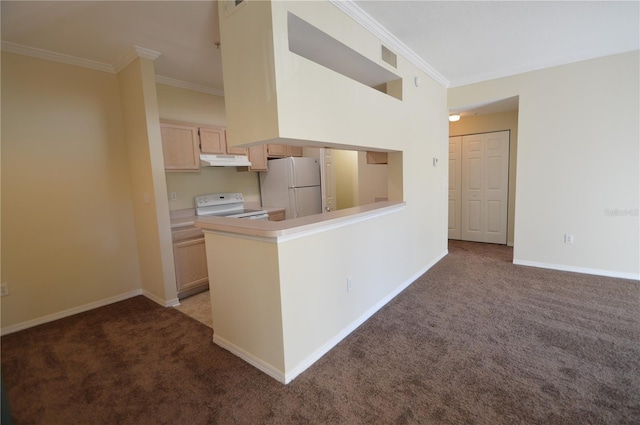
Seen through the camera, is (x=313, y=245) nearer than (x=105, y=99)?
Yes

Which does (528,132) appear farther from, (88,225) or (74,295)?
(74,295)

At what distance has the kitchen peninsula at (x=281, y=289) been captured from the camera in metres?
1.86

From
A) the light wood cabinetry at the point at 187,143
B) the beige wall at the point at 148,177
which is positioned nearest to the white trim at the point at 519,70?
the light wood cabinetry at the point at 187,143

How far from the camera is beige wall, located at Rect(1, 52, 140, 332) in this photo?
2641 mm

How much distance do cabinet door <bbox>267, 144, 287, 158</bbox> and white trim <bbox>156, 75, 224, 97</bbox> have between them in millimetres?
1025

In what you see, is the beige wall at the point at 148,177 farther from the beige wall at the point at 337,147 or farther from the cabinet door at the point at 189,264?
the beige wall at the point at 337,147

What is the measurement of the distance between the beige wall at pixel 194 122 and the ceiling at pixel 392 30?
0.28 meters

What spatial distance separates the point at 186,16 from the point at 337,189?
3.89 m

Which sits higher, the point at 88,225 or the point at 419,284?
the point at 88,225

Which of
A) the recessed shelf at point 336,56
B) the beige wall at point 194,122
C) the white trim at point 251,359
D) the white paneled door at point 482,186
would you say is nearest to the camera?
the white trim at point 251,359

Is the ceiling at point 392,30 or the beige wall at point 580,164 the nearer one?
the ceiling at point 392,30

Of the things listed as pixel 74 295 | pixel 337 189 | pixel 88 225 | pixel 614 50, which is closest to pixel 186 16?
pixel 88 225

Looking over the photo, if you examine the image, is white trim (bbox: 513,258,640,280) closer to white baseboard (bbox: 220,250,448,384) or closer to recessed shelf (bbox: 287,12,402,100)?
white baseboard (bbox: 220,250,448,384)

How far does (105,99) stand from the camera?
123 inches
